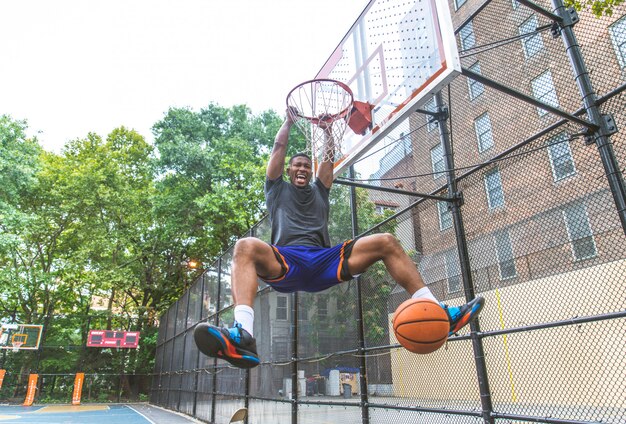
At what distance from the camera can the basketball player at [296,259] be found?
2299mm

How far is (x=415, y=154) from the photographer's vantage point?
4754 millimetres

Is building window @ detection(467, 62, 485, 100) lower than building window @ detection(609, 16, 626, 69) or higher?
higher

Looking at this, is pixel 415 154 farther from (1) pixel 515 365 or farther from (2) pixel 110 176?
(2) pixel 110 176

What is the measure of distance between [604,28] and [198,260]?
69.0 ft

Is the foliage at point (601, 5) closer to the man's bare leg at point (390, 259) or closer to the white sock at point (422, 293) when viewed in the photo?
the man's bare leg at point (390, 259)

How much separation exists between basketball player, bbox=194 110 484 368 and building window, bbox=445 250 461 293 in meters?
1.45

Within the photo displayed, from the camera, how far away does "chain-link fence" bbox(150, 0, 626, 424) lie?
2998 millimetres

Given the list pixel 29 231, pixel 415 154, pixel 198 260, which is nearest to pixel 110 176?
pixel 29 231

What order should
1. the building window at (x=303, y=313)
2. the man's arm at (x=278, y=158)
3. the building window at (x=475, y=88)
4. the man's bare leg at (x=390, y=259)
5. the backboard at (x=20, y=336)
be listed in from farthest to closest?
the backboard at (x=20, y=336) → the building window at (x=303, y=313) → the building window at (x=475, y=88) → the man's arm at (x=278, y=158) → the man's bare leg at (x=390, y=259)

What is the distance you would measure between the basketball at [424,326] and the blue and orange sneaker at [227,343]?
0.86 meters

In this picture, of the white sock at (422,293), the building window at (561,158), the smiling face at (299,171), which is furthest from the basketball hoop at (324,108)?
the building window at (561,158)

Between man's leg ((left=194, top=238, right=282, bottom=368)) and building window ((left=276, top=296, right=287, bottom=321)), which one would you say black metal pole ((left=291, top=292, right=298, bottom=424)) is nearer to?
building window ((left=276, top=296, right=287, bottom=321))

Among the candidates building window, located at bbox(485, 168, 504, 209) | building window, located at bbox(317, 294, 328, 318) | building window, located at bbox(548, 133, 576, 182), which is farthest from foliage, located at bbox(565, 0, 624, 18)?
building window, located at bbox(317, 294, 328, 318)

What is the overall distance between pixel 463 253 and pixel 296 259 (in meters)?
1.69
